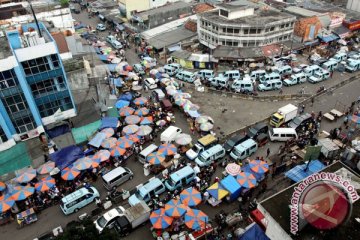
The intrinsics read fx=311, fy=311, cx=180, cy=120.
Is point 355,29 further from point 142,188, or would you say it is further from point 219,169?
point 142,188

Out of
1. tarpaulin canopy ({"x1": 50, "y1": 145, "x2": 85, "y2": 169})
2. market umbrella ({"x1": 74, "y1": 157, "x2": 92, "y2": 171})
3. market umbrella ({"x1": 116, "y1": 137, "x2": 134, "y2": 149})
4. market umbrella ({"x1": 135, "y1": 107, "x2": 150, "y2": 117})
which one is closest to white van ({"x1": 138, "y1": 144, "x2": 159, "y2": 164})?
market umbrella ({"x1": 116, "y1": 137, "x2": 134, "y2": 149})

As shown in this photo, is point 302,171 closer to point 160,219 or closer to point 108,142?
point 160,219

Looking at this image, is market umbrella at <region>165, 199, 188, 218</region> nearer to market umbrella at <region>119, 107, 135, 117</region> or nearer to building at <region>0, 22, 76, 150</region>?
market umbrella at <region>119, 107, 135, 117</region>

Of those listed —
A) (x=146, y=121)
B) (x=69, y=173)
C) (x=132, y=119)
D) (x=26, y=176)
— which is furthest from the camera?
(x=132, y=119)

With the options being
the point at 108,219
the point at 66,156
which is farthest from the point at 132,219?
the point at 66,156

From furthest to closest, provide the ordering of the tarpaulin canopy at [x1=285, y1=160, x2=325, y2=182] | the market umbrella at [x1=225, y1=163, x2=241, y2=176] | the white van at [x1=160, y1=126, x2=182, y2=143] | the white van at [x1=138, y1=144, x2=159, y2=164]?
the white van at [x1=160, y1=126, x2=182, y2=143]
the white van at [x1=138, y1=144, x2=159, y2=164]
the market umbrella at [x1=225, y1=163, x2=241, y2=176]
the tarpaulin canopy at [x1=285, y1=160, x2=325, y2=182]

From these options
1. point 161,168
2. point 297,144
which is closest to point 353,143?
point 297,144

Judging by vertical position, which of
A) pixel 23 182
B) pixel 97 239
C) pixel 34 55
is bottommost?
pixel 23 182
